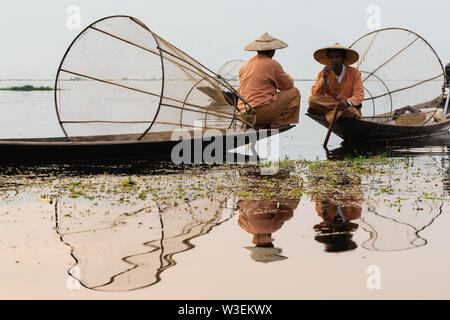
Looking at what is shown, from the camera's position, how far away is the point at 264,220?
4.20 meters

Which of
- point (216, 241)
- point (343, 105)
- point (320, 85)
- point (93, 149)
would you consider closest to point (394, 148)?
point (343, 105)

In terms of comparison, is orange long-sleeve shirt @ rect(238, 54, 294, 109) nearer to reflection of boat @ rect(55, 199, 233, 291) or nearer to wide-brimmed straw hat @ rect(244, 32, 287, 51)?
wide-brimmed straw hat @ rect(244, 32, 287, 51)

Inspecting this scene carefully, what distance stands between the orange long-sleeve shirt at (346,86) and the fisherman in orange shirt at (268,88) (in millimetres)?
440

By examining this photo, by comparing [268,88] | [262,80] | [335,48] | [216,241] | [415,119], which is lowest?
[216,241]

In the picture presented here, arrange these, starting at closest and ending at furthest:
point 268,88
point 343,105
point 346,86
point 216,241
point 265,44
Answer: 1. point 216,241
2. point 265,44
3. point 268,88
4. point 343,105
5. point 346,86

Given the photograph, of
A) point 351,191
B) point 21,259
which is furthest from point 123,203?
point 351,191

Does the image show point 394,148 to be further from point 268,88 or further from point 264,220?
point 264,220

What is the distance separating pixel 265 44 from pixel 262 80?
530 millimetres

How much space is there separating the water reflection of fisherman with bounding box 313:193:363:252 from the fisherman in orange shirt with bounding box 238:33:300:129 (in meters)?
3.83

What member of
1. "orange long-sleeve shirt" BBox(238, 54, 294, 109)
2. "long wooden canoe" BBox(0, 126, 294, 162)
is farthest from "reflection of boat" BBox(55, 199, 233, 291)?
"orange long-sleeve shirt" BBox(238, 54, 294, 109)

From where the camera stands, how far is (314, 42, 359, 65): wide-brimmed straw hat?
8.82 meters

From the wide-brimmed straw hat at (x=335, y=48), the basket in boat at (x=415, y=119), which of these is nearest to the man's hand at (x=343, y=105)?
the wide-brimmed straw hat at (x=335, y=48)

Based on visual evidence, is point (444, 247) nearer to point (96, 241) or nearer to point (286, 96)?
point (96, 241)

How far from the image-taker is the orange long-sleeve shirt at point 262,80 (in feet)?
28.4
